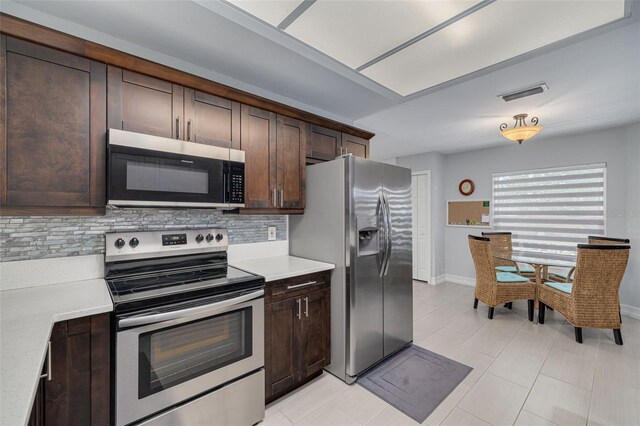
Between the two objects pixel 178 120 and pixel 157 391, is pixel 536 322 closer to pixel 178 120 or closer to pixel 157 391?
pixel 157 391

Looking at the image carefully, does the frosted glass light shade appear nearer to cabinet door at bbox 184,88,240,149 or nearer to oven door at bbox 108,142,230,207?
cabinet door at bbox 184,88,240,149

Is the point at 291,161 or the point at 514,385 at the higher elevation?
the point at 291,161

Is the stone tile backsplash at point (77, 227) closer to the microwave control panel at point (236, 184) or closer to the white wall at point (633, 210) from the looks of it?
the microwave control panel at point (236, 184)

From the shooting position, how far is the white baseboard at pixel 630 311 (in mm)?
3567

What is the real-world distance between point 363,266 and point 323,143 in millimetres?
1270

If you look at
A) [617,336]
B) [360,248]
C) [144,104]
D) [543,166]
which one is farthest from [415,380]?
[543,166]

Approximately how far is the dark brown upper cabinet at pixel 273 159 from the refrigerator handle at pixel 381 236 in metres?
0.72

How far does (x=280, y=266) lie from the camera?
88.0 inches

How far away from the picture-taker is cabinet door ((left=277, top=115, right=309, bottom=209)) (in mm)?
2398

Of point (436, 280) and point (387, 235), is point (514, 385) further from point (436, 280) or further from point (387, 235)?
point (436, 280)

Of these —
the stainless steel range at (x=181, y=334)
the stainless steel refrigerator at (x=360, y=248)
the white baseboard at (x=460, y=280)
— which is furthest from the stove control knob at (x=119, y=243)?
the white baseboard at (x=460, y=280)

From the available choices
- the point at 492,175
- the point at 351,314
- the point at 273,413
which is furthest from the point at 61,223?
the point at 492,175

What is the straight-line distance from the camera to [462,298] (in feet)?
14.3

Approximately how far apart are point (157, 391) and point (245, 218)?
138 cm
